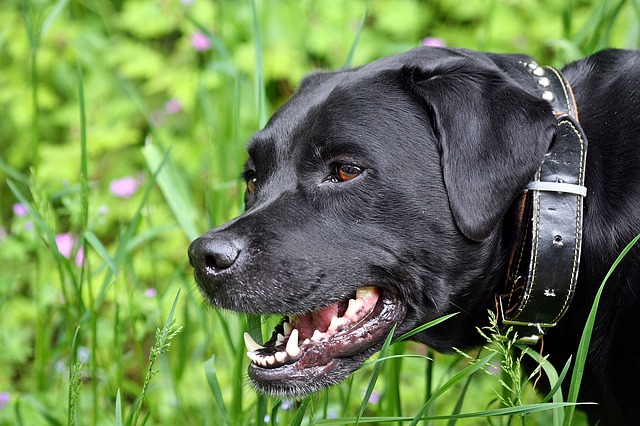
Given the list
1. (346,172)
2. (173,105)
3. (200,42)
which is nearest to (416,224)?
(346,172)

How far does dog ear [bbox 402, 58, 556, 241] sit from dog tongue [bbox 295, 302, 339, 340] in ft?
1.61

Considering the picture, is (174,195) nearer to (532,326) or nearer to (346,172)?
(346,172)

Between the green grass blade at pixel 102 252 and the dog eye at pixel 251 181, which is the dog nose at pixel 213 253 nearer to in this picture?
the green grass blade at pixel 102 252

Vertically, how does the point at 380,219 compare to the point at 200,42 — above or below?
above

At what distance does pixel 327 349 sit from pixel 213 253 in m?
0.42

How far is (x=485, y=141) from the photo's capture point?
2.21 m

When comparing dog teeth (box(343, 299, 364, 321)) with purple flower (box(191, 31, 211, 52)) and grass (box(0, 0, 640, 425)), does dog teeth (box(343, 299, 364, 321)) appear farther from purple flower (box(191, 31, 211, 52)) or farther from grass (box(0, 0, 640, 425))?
purple flower (box(191, 31, 211, 52))

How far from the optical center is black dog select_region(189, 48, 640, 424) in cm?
222

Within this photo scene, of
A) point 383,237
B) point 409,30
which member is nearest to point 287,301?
point 383,237

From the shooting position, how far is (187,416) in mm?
3039

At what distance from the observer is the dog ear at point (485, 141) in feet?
7.14

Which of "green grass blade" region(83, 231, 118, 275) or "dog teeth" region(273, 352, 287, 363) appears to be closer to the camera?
"dog teeth" region(273, 352, 287, 363)

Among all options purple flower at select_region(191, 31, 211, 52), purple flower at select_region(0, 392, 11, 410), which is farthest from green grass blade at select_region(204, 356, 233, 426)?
purple flower at select_region(191, 31, 211, 52)

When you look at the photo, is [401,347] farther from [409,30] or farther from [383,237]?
[409,30]
